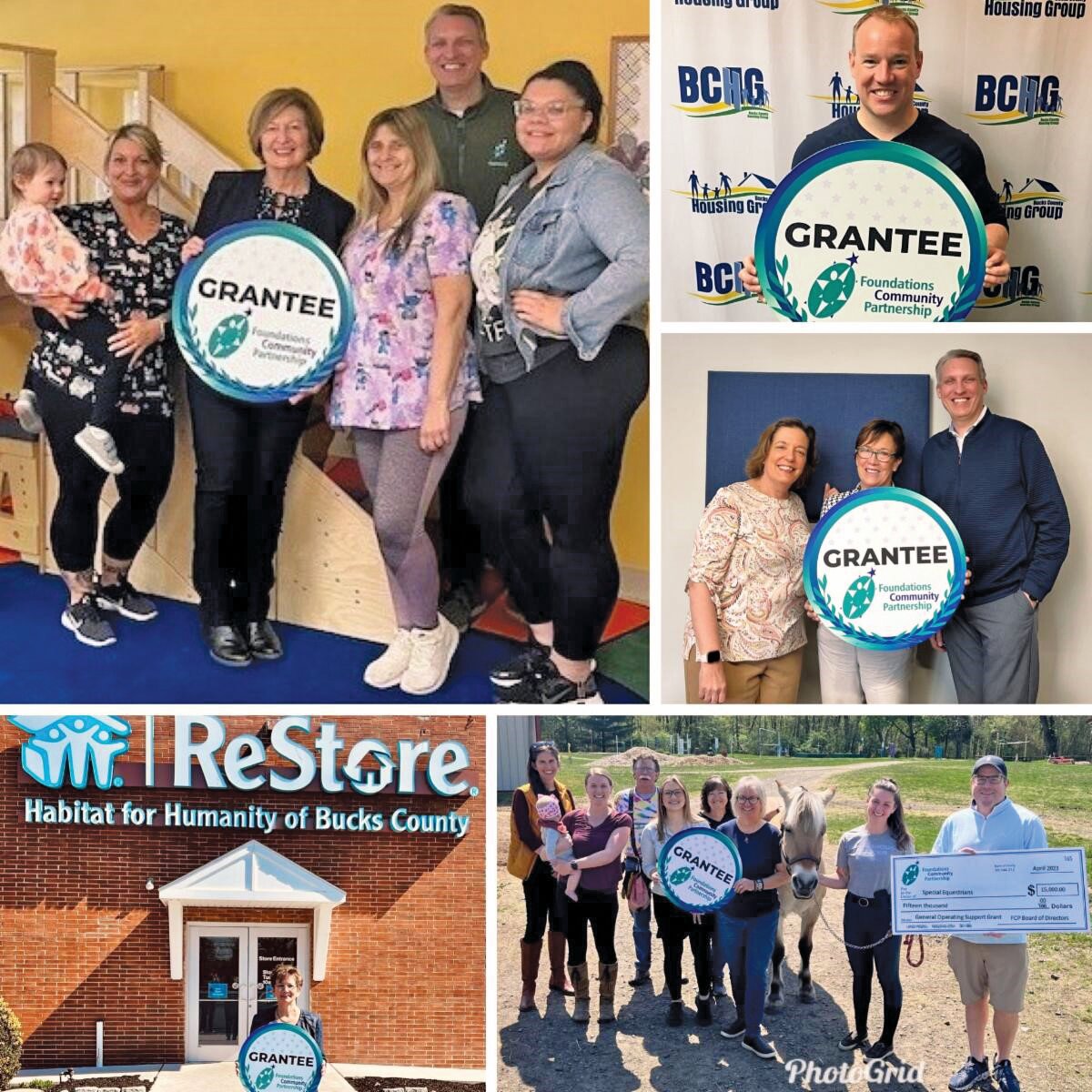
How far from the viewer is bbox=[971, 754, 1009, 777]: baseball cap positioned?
3908 millimetres

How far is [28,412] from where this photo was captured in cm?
386

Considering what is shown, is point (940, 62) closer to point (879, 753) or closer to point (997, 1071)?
point (879, 753)

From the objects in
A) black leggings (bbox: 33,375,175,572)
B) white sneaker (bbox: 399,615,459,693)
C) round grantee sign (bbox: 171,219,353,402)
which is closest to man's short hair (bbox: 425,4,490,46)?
round grantee sign (bbox: 171,219,353,402)

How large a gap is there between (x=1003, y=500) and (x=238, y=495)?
187cm

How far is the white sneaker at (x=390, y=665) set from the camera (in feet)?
12.7

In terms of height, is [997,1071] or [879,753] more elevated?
[879,753]

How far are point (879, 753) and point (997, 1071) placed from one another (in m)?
0.85

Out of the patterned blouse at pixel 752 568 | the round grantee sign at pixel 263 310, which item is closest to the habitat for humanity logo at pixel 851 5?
the patterned blouse at pixel 752 568

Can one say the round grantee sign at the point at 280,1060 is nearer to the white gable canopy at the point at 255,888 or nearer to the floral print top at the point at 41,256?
the white gable canopy at the point at 255,888

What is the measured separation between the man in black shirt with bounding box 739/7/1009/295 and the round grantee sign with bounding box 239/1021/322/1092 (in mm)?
2191

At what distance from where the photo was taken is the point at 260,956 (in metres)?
3.97

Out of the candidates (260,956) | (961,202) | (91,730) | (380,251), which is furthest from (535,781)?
(961,202)

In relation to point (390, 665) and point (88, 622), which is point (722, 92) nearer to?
point (390, 665)

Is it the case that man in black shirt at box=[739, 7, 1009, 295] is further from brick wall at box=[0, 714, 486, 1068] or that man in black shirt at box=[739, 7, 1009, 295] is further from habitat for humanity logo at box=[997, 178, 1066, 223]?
brick wall at box=[0, 714, 486, 1068]
